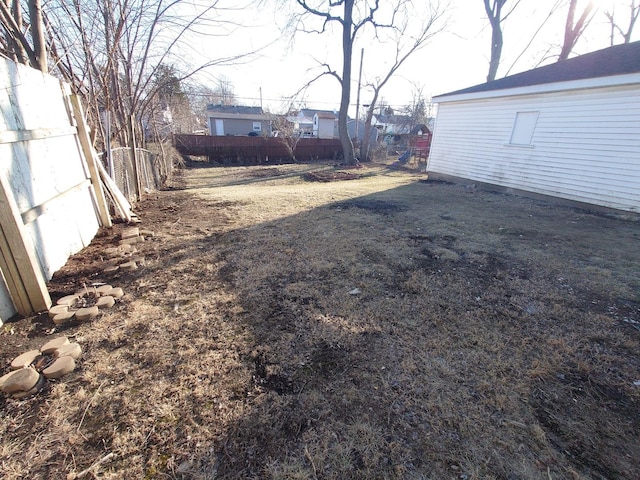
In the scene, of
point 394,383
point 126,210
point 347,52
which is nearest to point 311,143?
point 347,52

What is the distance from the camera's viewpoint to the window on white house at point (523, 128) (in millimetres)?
7633

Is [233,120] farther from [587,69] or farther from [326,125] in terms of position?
[587,69]

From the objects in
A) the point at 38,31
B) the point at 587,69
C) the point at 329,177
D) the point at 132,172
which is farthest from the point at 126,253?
the point at 587,69

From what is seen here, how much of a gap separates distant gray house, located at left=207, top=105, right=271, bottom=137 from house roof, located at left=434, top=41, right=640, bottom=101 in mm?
25192

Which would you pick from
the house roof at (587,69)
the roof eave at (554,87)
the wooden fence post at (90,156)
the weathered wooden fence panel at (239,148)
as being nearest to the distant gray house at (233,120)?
the weathered wooden fence panel at (239,148)

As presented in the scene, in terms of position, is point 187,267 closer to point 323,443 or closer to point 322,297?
point 322,297

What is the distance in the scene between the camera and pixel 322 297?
2.71 meters

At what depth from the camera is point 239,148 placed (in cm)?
1614

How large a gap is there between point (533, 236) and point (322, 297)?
398 centimetres

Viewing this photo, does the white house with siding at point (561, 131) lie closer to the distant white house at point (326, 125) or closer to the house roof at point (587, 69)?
the house roof at point (587, 69)

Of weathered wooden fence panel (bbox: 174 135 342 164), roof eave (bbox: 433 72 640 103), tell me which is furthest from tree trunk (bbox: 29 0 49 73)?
weathered wooden fence panel (bbox: 174 135 342 164)

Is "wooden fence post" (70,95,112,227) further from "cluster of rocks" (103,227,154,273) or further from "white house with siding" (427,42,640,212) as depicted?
"white house with siding" (427,42,640,212)

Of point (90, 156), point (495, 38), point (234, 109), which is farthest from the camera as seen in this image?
point (234, 109)

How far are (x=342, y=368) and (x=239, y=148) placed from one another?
1622cm
